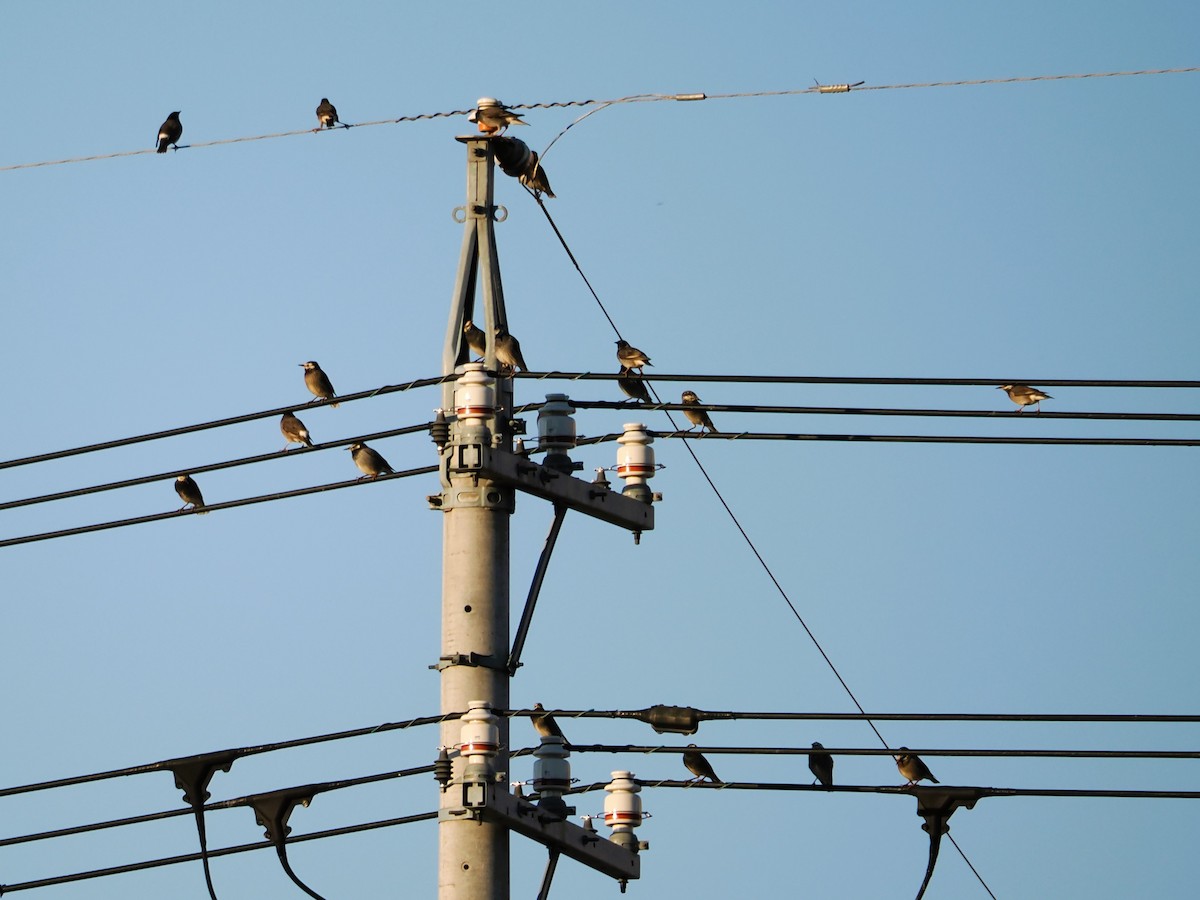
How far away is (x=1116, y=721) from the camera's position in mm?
14758

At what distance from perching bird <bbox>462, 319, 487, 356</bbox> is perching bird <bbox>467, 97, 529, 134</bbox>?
1342 millimetres

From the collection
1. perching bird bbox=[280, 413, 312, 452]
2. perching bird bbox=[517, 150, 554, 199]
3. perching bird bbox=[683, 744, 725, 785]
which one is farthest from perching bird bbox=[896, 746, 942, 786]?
perching bird bbox=[280, 413, 312, 452]

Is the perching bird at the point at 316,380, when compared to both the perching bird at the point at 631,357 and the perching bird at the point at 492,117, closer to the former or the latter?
the perching bird at the point at 631,357

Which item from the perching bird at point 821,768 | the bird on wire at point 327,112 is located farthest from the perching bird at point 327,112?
the perching bird at point 821,768

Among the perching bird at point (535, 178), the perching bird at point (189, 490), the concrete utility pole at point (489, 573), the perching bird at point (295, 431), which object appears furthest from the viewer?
the perching bird at point (295, 431)

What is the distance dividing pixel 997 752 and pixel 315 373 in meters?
12.6

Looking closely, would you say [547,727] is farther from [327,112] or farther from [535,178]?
[327,112]

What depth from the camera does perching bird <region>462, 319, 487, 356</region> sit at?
1570 cm

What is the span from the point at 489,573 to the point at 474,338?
1.89 meters

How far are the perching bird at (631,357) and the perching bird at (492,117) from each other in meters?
7.37

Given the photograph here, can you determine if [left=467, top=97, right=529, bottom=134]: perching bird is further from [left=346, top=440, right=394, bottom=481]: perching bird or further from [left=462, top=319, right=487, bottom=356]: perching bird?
[left=346, top=440, right=394, bottom=481]: perching bird

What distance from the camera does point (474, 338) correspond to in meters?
16.2

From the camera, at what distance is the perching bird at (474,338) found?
15.7m

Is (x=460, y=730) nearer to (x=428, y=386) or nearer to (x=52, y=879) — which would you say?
(x=428, y=386)
